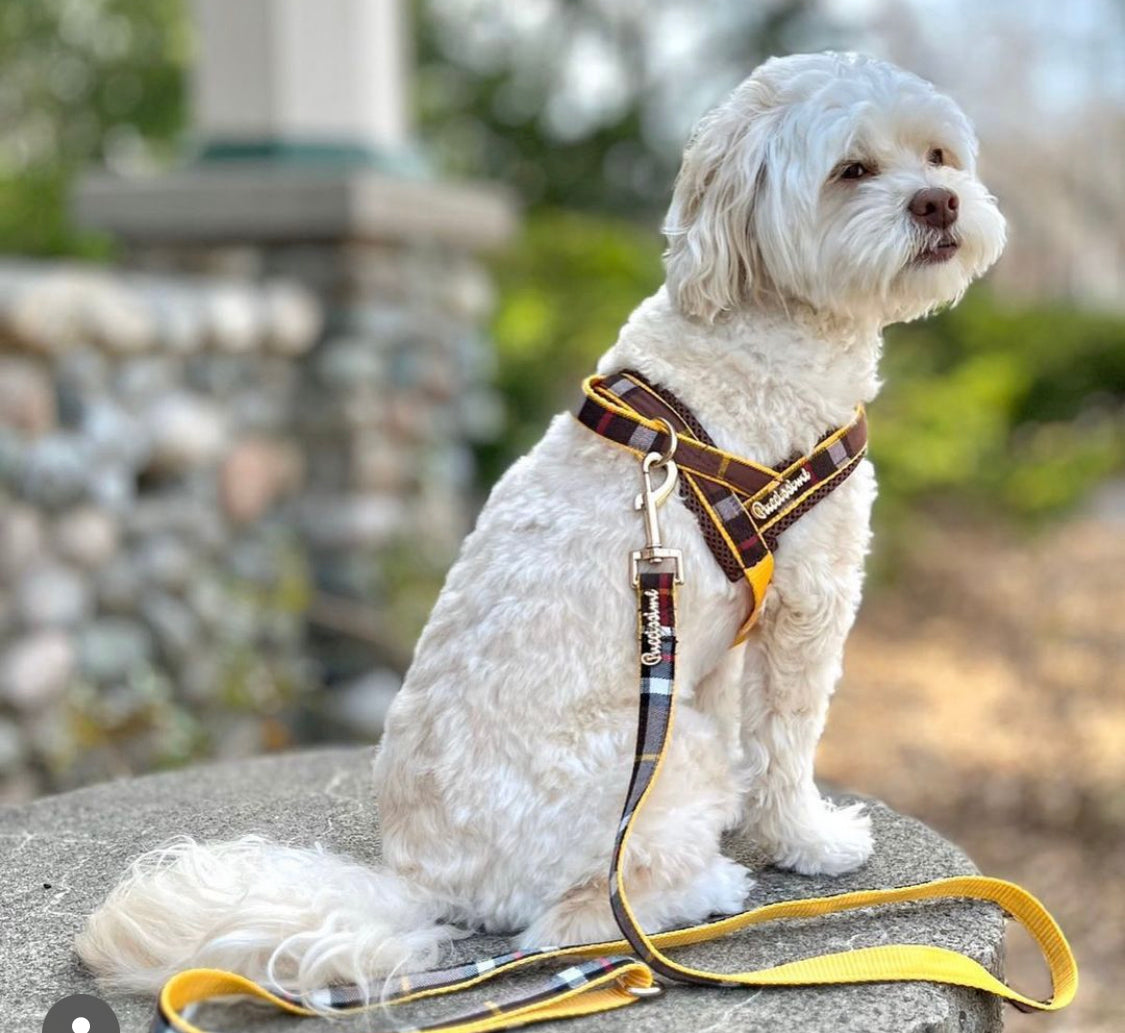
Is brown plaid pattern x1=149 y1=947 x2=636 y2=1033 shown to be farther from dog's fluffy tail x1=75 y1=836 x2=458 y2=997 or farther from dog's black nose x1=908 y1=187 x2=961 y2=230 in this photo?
dog's black nose x1=908 y1=187 x2=961 y2=230

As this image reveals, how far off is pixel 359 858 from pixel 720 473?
0.96m

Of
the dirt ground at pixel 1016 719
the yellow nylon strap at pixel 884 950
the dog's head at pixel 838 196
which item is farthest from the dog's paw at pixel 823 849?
the dirt ground at pixel 1016 719

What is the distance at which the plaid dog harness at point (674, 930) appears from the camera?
6.72ft

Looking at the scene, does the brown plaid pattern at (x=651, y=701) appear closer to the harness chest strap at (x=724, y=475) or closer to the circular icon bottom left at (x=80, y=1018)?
the harness chest strap at (x=724, y=475)

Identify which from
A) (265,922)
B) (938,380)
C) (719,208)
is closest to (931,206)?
(719,208)

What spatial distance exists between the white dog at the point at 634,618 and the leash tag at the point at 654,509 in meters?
0.02

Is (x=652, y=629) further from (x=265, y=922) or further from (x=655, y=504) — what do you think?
(x=265, y=922)

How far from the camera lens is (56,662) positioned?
486cm

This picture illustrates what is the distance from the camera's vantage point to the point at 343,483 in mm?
6426

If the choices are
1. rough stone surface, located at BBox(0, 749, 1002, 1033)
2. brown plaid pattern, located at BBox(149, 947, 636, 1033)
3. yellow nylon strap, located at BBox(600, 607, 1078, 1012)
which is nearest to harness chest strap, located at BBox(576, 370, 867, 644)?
yellow nylon strap, located at BBox(600, 607, 1078, 1012)

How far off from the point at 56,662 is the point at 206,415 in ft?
4.32

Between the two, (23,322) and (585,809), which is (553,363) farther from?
(585,809)

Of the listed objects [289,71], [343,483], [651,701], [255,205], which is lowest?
[343,483]

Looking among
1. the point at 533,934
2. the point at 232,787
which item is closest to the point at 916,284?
the point at 533,934
